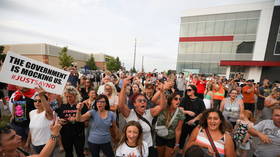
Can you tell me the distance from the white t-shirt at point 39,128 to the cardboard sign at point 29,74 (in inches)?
21.8

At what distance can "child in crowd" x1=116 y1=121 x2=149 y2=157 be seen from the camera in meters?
1.92

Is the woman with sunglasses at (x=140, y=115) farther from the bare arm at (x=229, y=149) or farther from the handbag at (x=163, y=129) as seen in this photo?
the bare arm at (x=229, y=149)

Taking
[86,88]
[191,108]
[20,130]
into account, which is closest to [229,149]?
[191,108]

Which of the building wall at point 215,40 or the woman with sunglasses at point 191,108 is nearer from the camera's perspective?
the woman with sunglasses at point 191,108

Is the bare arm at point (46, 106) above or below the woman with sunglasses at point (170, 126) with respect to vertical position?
above

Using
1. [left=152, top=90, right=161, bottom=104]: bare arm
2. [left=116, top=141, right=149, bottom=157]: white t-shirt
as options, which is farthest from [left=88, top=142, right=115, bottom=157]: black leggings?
[left=152, top=90, right=161, bottom=104]: bare arm

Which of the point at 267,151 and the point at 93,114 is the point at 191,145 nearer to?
the point at 267,151

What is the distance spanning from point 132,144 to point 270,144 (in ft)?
7.64

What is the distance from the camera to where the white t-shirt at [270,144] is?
2.09 meters

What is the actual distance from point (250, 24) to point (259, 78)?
373 inches

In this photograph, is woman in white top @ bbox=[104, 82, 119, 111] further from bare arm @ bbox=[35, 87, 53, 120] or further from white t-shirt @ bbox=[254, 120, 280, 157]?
white t-shirt @ bbox=[254, 120, 280, 157]

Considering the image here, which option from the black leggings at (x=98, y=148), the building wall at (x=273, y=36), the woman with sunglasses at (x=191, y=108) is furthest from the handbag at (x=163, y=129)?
the building wall at (x=273, y=36)

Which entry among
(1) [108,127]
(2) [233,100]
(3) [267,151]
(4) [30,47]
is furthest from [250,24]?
(4) [30,47]

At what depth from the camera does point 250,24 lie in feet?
68.9
